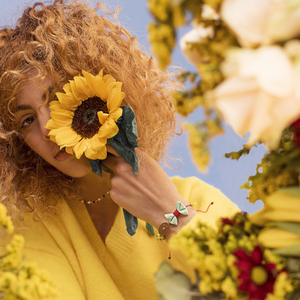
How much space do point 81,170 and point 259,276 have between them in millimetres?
721

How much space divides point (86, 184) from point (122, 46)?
0.55 metres

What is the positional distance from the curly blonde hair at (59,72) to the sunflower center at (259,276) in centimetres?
71

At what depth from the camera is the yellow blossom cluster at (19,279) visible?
36cm

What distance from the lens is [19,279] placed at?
0.37 metres

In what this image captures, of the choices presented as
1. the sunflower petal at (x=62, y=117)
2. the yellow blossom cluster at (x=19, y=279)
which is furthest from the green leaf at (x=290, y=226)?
the sunflower petal at (x=62, y=117)

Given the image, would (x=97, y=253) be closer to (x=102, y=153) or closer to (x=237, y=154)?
(x=102, y=153)

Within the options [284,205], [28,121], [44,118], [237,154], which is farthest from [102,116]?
[284,205]

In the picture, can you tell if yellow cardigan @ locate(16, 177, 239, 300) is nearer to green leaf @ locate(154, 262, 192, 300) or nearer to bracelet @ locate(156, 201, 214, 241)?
bracelet @ locate(156, 201, 214, 241)

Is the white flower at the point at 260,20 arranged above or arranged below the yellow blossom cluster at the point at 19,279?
above

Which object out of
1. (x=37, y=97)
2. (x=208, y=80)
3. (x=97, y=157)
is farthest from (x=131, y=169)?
(x=208, y=80)

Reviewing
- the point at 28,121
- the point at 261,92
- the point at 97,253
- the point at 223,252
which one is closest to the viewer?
the point at 261,92

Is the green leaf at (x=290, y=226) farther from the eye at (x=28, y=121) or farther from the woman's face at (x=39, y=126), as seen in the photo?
the eye at (x=28, y=121)

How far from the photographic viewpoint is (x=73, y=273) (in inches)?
41.6

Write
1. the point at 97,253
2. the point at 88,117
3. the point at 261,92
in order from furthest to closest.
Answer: the point at 97,253 < the point at 88,117 < the point at 261,92
